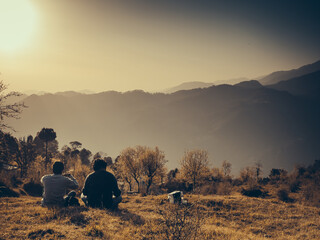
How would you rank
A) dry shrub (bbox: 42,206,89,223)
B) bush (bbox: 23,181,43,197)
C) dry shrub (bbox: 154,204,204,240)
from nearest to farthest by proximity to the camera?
1. dry shrub (bbox: 154,204,204,240)
2. dry shrub (bbox: 42,206,89,223)
3. bush (bbox: 23,181,43,197)

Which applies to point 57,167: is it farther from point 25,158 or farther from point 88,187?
point 25,158

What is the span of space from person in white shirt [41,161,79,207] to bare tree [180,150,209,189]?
34.5 meters

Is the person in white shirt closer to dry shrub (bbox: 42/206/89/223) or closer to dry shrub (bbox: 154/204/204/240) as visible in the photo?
dry shrub (bbox: 42/206/89/223)

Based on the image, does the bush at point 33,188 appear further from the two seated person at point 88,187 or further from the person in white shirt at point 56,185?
the person in white shirt at point 56,185

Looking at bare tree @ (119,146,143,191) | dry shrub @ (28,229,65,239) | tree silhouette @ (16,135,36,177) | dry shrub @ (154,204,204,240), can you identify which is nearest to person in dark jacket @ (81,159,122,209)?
dry shrub @ (28,229,65,239)

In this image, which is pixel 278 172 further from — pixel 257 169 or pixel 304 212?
pixel 304 212

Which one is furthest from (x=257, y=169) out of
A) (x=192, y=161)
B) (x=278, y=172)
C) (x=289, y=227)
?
(x=289, y=227)

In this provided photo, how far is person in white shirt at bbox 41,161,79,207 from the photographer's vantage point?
27.7 feet

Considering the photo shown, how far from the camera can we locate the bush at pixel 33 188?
19578 millimetres

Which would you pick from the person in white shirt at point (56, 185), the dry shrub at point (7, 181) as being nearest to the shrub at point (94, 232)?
the person in white shirt at point (56, 185)

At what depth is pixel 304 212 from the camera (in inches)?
532

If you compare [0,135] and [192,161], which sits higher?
[0,135]

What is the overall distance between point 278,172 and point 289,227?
50.6 m

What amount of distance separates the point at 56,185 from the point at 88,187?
1.34 m
